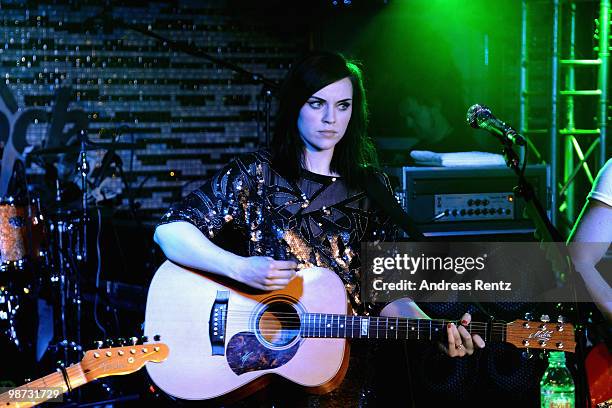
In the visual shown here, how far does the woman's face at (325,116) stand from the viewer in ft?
12.1

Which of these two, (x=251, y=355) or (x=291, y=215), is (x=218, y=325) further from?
(x=291, y=215)

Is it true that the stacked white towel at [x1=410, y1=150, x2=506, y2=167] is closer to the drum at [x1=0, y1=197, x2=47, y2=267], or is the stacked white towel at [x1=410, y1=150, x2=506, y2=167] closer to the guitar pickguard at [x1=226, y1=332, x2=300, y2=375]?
the guitar pickguard at [x1=226, y1=332, x2=300, y2=375]

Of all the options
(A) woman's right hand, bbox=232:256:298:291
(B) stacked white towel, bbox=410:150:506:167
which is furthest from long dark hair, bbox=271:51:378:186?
(B) stacked white towel, bbox=410:150:506:167

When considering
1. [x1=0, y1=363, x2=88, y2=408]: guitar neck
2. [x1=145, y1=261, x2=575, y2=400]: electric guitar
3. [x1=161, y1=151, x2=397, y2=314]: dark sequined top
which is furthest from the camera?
[x1=161, y1=151, x2=397, y2=314]: dark sequined top

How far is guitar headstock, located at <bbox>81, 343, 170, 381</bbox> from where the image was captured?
11.0 feet

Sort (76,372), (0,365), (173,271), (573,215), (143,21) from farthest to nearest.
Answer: (143,21), (573,215), (0,365), (173,271), (76,372)

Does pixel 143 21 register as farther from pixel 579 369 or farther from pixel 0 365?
pixel 579 369

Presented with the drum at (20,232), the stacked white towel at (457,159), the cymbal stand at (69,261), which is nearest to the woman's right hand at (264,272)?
the stacked white towel at (457,159)

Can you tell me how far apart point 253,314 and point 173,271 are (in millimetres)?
386

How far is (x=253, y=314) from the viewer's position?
11.7 feet

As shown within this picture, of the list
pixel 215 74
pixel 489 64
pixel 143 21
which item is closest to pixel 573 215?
pixel 489 64

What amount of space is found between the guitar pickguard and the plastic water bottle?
101 centimetres

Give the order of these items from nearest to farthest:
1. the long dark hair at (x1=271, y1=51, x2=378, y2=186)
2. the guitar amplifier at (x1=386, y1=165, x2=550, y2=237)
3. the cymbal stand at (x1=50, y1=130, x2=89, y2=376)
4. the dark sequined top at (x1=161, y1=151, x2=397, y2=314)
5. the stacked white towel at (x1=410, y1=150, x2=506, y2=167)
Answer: the dark sequined top at (x1=161, y1=151, x2=397, y2=314), the long dark hair at (x1=271, y1=51, x2=378, y2=186), the guitar amplifier at (x1=386, y1=165, x2=550, y2=237), the stacked white towel at (x1=410, y1=150, x2=506, y2=167), the cymbal stand at (x1=50, y1=130, x2=89, y2=376)

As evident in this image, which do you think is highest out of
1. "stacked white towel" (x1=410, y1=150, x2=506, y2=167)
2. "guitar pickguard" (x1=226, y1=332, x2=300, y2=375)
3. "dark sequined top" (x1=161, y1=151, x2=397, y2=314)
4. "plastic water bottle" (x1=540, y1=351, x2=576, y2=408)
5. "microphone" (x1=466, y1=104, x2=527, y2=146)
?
"microphone" (x1=466, y1=104, x2=527, y2=146)
